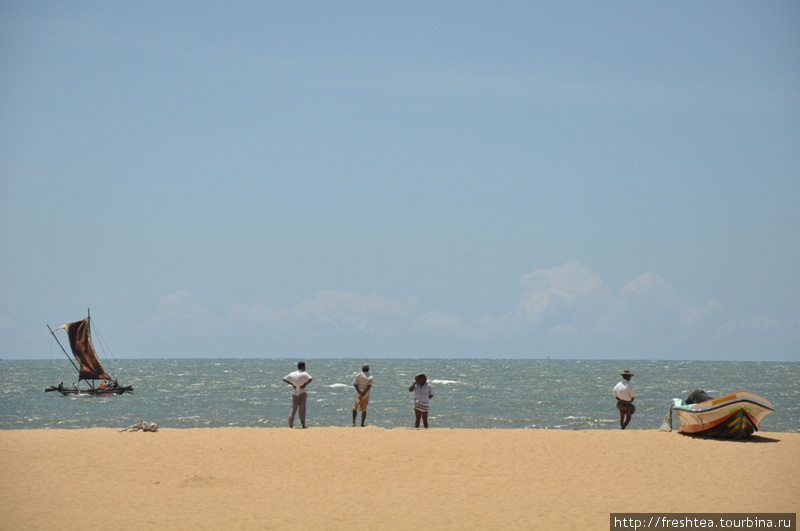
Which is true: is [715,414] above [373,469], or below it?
above

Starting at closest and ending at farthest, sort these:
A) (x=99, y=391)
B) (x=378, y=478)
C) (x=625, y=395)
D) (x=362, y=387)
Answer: (x=378, y=478), (x=362, y=387), (x=625, y=395), (x=99, y=391)

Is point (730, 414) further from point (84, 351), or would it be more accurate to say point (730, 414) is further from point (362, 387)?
point (84, 351)

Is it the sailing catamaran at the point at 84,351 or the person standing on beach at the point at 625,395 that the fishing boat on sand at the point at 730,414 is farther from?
the sailing catamaran at the point at 84,351

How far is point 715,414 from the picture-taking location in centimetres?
1866

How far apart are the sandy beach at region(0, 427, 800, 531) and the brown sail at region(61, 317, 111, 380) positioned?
1422 inches

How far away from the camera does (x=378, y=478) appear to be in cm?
1493

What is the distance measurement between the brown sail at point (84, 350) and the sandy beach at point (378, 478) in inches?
1422

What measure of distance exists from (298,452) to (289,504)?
11.9 feet

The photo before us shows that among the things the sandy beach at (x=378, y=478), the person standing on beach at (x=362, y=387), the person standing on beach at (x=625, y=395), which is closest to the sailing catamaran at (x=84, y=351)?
the sandy beach at (x=378, y=478)

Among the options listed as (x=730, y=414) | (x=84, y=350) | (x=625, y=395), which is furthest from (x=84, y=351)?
(x=730, y=414)

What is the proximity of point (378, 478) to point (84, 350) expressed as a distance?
4510 centimetres

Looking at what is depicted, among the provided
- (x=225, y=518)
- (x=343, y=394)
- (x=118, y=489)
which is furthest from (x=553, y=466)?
(x=343, y=394)

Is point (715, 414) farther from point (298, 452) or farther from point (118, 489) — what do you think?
point (118, 489)

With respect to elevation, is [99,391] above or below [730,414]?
below
